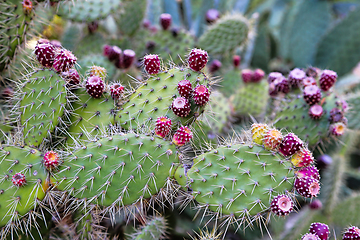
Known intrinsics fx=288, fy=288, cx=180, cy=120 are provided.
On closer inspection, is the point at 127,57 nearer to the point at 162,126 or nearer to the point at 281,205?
the point at 162,126

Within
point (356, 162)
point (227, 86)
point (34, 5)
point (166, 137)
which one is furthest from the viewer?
point (356, 162)

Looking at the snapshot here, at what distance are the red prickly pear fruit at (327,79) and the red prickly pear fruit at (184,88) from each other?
30.1 inches

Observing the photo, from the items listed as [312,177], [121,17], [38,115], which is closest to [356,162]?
[312,177]

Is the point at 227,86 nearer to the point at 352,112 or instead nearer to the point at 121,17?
the point at 352,112

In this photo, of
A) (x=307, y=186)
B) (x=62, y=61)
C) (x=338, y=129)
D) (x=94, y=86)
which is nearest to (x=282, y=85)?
(x=338, y=129)

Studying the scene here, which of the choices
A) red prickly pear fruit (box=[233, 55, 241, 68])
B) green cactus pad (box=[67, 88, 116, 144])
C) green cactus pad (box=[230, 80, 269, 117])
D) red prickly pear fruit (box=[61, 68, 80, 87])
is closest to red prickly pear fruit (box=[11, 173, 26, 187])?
green cactus pad (box=[67, 88, 116, 144])

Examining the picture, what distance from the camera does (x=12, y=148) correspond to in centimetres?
105

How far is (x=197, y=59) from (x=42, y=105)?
62cm

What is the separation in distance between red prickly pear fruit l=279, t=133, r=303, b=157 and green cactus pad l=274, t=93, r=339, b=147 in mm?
465

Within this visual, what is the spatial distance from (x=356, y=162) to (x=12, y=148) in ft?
8.87

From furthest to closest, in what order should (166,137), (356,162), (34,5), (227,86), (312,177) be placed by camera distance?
(356,162) < (227,86) < (34,5) < (166,137) < (312,177)

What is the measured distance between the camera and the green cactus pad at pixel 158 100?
3.64ft

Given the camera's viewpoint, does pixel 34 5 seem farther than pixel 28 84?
Yes

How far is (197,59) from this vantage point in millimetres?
1075
